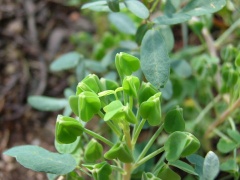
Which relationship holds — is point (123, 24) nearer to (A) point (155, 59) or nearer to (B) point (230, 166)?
(A) point (155, 59)

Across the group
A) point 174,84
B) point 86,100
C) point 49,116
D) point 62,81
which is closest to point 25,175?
point 49,116

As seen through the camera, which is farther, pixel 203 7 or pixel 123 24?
pixel 123 24

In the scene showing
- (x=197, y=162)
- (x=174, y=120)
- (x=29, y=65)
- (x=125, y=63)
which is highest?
(x=125, y=63)

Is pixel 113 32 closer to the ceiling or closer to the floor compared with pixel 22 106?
closer to the ceiling

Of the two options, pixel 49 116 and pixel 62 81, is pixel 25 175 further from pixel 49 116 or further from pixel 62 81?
pixel 62 81

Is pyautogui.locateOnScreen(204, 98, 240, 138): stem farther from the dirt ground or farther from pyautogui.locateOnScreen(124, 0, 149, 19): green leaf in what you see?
the dirt ground

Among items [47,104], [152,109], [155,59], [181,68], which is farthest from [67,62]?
[152,109]

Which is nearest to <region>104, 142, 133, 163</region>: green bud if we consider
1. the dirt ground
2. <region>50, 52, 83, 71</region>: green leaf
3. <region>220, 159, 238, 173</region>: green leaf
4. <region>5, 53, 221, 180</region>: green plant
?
<region>5, 53, 221, 180</region>: green plant

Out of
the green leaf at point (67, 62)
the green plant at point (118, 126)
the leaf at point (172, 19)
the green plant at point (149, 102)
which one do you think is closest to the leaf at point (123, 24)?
the green plant at point (149, 102)
